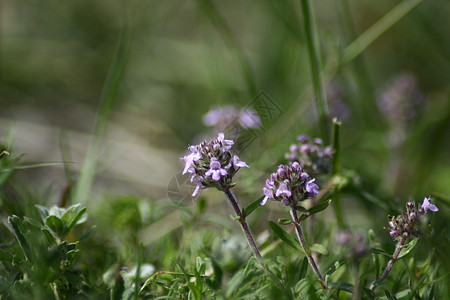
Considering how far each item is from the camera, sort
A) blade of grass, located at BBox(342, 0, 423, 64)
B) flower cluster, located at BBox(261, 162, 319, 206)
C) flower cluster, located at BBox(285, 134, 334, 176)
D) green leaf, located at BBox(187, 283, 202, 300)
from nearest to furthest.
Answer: green leaf, located at BBox(187, 283, 202, 300)
flower cluster, located at BBox(261, 162, 319, 206)
flower cluster, located at BBox(285, 134, 334, 176)
blade of grass, located at BBox(342, 0, 423, 64)

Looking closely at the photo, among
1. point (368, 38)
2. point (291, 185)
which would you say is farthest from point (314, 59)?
point (291, 185)

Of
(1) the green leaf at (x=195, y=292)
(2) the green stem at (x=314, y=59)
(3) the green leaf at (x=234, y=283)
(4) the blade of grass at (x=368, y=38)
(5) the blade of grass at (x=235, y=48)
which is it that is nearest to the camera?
(3) the green leaf at (x=234, y=283)

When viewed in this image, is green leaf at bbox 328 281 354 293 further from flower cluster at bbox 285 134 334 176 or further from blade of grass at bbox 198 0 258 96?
blade of grass at bbox 198 0 258 96

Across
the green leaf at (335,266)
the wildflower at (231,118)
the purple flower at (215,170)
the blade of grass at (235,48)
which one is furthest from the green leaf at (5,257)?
the blade of grass at (235,48)

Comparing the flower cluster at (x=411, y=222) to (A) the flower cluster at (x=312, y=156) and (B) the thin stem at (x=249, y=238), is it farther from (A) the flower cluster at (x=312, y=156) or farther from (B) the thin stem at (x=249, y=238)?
(A) the flower cluster at (x=312, y=156)

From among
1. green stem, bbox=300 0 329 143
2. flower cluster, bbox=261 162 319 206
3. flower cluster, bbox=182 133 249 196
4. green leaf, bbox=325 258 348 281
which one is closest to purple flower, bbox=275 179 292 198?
flower cluster, bbox=261 162 319 206

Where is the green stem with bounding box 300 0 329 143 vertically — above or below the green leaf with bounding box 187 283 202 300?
above
